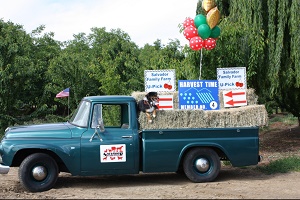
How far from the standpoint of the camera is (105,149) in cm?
834

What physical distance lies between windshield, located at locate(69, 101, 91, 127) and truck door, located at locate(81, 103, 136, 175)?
119mm

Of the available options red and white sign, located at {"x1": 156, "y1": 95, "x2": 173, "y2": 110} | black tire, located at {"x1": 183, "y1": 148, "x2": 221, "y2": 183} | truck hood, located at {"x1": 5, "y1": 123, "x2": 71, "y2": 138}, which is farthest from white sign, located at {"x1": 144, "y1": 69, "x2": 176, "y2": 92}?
truck hood, located at {"x1": 5, "y1": 123, "x2": 71, "y2": 138}

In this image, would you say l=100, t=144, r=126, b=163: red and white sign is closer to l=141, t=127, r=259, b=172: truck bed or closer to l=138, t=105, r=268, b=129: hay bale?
l=141, t=127, r=259, b=172: truck bed

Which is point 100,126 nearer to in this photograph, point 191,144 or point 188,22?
point 191,144

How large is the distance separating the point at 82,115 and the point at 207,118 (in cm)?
251

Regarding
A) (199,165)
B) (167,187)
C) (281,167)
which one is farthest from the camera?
(281,167)

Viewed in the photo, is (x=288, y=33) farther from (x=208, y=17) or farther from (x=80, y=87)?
(x=80, y=87)

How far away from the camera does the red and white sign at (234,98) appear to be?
10.3 metres

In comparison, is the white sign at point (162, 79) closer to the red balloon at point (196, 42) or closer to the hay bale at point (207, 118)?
the red balloon at point (196, 42)

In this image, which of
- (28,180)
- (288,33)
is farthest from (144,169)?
(288,33)

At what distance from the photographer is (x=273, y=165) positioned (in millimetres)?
10727

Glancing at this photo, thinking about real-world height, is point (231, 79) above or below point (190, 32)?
below

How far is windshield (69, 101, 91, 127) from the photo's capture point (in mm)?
8555

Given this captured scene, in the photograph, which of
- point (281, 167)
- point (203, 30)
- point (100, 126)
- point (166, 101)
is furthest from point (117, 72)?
point (100, 126)
